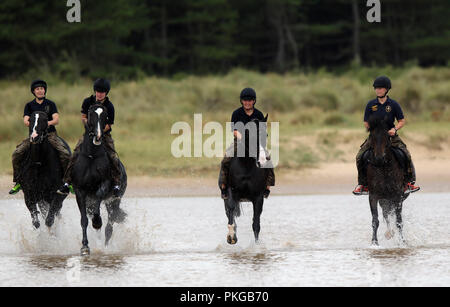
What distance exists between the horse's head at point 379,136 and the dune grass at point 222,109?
10.3 metres

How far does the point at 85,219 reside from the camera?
12469 millimetres

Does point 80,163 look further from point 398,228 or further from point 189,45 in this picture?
point 189,45

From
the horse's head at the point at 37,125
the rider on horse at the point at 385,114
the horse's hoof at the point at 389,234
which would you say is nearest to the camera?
the horse's head at the point at 37,125

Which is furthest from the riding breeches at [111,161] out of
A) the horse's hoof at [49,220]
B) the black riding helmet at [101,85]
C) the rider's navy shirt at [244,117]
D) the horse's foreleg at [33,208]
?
the rider's navy shirt at [244,117]

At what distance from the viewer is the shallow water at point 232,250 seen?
33.8 ft

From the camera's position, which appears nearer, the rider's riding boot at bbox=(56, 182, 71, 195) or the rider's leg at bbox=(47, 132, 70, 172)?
the rider's riding boot at bbox=(56, 182, 71, 195)

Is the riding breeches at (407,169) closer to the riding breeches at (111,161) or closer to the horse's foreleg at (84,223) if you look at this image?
the riding breeches at (111,161)

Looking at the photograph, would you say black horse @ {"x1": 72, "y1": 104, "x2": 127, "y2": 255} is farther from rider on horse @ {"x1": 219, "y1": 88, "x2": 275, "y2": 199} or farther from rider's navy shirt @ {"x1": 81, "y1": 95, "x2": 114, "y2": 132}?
rider on horse @ {"x1": 219, "y1": 88, "x2": 275, "y2": 199}

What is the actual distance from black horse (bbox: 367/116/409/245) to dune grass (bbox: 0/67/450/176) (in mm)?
9973

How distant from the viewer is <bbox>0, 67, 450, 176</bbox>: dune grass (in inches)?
921

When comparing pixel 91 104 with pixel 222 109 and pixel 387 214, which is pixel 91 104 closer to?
pixel 387 214

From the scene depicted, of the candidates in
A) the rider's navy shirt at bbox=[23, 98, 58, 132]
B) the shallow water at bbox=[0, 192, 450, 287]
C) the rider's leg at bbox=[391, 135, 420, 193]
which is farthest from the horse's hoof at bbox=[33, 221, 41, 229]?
the rider's leg at bbox=[391, 135, 420, 193]

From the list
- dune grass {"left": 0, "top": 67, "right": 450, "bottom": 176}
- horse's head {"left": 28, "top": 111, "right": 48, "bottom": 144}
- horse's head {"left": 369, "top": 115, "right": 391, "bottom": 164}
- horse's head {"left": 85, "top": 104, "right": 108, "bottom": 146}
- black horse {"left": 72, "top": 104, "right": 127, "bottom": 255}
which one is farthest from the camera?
dune grass {"left": 0, "top": 67, "right": 450, "bottom": 176}

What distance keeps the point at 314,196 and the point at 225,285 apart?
36.9 ft
